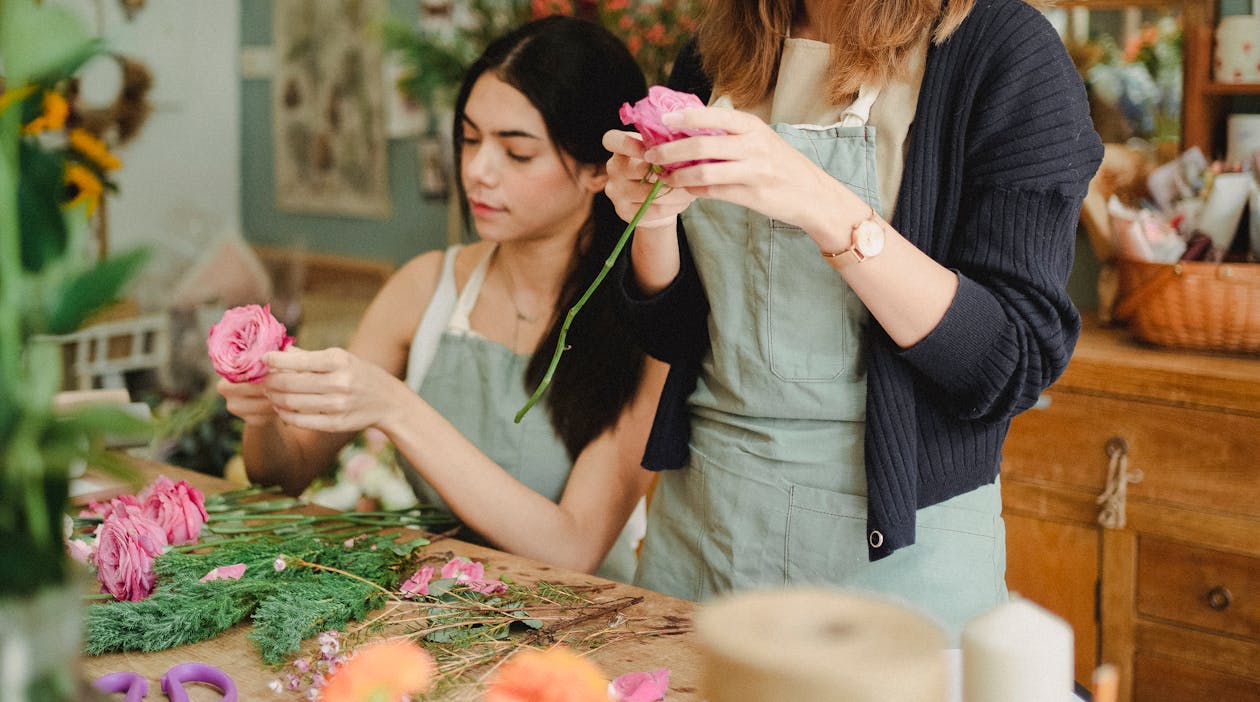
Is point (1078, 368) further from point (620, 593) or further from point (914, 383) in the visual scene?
point (620, 593)

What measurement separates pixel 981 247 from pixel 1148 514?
131 cm

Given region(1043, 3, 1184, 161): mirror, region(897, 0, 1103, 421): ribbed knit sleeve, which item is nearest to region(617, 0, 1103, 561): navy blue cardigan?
region(897, 0, 1103, 421): ribbed knit sleeve

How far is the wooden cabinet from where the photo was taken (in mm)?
2117

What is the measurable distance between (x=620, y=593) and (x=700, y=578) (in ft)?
0.90

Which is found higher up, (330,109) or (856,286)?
(330,109)

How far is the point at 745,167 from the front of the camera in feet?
3.50

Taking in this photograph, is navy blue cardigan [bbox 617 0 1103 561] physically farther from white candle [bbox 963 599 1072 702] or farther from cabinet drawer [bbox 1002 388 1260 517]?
cabinet drawer [bbox 1002 388 1260 517]

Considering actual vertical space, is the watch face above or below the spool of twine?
above

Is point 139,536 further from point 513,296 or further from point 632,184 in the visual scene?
point 513,296

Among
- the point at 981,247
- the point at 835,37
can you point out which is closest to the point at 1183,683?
the point at 981,247

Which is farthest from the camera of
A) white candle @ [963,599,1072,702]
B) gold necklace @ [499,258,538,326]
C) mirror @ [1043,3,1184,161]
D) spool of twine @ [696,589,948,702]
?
mirror @ [1043,3,1184,161]

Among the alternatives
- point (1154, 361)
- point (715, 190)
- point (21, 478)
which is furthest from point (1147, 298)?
point (21, 478)

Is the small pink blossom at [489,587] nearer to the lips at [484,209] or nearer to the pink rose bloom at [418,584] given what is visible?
the pink rose bloom at [418,584]

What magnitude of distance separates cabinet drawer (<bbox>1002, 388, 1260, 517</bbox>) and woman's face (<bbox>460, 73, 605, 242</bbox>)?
1.20 metres
